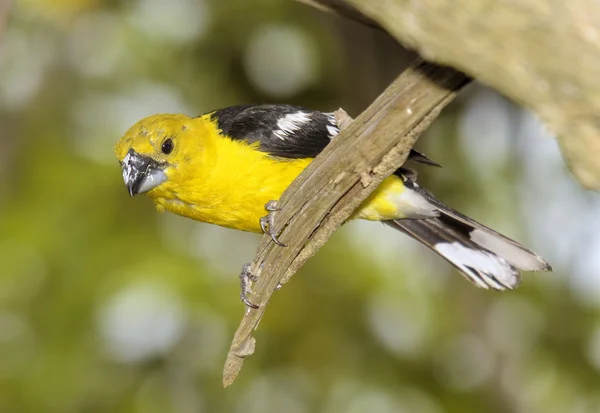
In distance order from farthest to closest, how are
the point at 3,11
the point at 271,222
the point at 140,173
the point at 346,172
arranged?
1. the point at 3,11
2. the point at 140,173
3. the point at 271,222
4. the point at 346,172

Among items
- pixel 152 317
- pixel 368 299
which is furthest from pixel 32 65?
pixel 368 299

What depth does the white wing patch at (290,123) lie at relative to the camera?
4117 millimetres

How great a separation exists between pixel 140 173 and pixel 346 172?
50.4 inches

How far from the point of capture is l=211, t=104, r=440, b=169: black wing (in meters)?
4.07

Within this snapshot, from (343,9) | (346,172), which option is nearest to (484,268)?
(346,172)

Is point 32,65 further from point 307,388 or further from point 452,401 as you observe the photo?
point 452,401

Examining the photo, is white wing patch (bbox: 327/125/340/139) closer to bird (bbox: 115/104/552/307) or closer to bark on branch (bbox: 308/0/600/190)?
bird (bbox: 115/104/552/307)

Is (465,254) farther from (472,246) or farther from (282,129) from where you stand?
(282,129)

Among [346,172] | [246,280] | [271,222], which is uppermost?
[346,172]

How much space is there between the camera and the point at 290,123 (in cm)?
420

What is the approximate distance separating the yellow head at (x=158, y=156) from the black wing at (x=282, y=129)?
0.26 metres

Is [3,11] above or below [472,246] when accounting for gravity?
above

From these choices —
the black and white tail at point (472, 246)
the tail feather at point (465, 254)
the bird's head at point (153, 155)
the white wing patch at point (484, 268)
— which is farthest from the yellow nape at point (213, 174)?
the white wing patch at point (484, 268)

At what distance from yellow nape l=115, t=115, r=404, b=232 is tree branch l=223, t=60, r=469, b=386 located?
42cm
